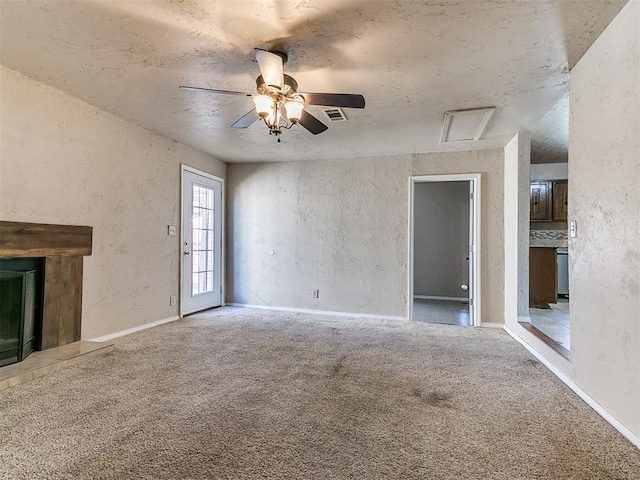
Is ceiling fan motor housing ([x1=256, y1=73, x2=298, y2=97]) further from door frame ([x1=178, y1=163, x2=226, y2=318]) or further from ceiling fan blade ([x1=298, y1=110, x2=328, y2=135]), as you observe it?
door frame ([x1=178, y1=163, x2=226, y2=318])

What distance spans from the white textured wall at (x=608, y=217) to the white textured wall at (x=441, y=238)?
4.43m

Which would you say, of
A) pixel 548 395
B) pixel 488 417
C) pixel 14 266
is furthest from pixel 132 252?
pixel 548 395

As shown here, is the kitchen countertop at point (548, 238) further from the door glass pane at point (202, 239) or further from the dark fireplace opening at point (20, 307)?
the dark fireplace opening at point (20, 307)

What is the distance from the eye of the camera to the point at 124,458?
5.20 feet

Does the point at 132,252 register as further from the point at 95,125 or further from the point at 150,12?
the point at 150,12

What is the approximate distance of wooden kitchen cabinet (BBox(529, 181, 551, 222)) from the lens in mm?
5904

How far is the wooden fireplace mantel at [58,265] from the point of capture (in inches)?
108

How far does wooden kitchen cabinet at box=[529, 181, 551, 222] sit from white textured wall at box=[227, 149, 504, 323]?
7.01 ft

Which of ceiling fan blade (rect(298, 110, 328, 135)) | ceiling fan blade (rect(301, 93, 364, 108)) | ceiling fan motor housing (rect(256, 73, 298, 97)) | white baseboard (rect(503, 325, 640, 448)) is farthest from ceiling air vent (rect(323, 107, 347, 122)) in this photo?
white baseboard (rect(503, 325, 640, 448))

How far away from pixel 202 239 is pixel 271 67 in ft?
11.6

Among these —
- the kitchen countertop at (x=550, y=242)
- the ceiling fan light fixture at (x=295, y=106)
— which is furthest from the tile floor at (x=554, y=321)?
the ceiling fan light fixture at (x=295, y=106)

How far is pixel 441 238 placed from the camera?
22.7ft

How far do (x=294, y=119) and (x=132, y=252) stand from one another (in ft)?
8.68

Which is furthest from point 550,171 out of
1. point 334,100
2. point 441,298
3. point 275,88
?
point 275,88
